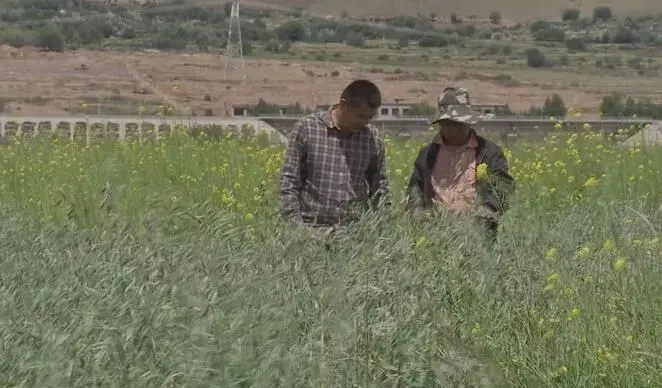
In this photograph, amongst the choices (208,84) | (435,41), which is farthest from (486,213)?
(208,84)

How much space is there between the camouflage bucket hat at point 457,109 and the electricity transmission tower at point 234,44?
232 cm

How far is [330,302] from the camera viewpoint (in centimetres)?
380

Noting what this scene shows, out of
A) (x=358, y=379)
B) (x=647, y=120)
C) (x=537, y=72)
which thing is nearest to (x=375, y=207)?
(x=358, y=379)

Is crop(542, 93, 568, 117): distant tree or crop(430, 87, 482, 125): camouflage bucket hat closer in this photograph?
crop(430, 87, 482, 125): camouflage bucket hat

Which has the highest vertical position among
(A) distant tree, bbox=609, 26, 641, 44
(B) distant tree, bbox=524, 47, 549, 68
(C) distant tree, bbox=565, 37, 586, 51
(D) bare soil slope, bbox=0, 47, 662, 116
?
(A) distant tree, bbox=609, 26, 641, 44

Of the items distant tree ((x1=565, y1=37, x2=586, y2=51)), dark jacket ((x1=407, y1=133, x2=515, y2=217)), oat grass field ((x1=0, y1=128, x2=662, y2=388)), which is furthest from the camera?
distant tree ((x1=565, y1=37, x2=586, y2=51))

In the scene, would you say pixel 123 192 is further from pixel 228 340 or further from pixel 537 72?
pixel 228 340

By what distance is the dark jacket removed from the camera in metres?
4.91

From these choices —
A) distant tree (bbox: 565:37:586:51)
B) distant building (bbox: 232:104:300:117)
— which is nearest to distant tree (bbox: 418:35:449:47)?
distant tree (bbox: 565:37:586:51)

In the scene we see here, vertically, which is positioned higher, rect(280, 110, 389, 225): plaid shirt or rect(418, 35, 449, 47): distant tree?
rect(418, 35, 449, 47): distant tree

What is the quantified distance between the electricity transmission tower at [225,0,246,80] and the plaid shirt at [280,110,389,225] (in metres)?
2.05

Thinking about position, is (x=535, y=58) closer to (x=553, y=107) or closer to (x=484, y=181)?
(x=553, y=107)

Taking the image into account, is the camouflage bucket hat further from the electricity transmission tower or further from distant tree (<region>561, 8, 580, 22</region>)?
the electricity transmission tower

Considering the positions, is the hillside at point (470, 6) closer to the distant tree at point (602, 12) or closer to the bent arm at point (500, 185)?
the distant tree at point (602, 12)
